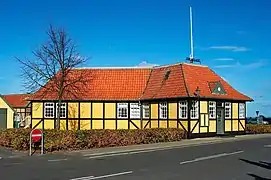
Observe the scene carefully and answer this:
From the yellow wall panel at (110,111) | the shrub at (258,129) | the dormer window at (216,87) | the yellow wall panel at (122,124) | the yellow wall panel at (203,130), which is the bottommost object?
the shrub at (258,129)

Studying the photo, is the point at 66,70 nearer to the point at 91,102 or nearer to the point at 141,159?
the point at 91,102

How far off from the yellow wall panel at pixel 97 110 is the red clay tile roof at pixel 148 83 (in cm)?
61

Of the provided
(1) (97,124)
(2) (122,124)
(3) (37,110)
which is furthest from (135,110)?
(3) (37,110)

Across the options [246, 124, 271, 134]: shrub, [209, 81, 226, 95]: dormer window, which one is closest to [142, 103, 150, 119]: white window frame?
[209, 81, 226, 95]: dormer window

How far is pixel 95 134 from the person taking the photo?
23.1 meters

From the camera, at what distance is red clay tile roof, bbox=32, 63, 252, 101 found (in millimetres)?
34312

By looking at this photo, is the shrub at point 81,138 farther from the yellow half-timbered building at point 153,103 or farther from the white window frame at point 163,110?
the white window frame at point 163,110

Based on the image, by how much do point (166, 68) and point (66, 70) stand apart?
10016mm

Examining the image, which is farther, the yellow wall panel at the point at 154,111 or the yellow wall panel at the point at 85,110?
the yellow wall panel at the point at 85,110

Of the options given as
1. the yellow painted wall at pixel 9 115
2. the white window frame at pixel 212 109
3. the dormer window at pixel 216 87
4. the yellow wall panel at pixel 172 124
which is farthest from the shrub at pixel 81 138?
the yellow painted wall at pixel 9 115

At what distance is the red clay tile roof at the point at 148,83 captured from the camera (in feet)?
113

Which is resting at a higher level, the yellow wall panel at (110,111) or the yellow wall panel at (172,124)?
the yellow wall panel at (110,111)

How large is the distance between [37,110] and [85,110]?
443 cm

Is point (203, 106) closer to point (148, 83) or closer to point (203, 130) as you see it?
point (203, 130)
